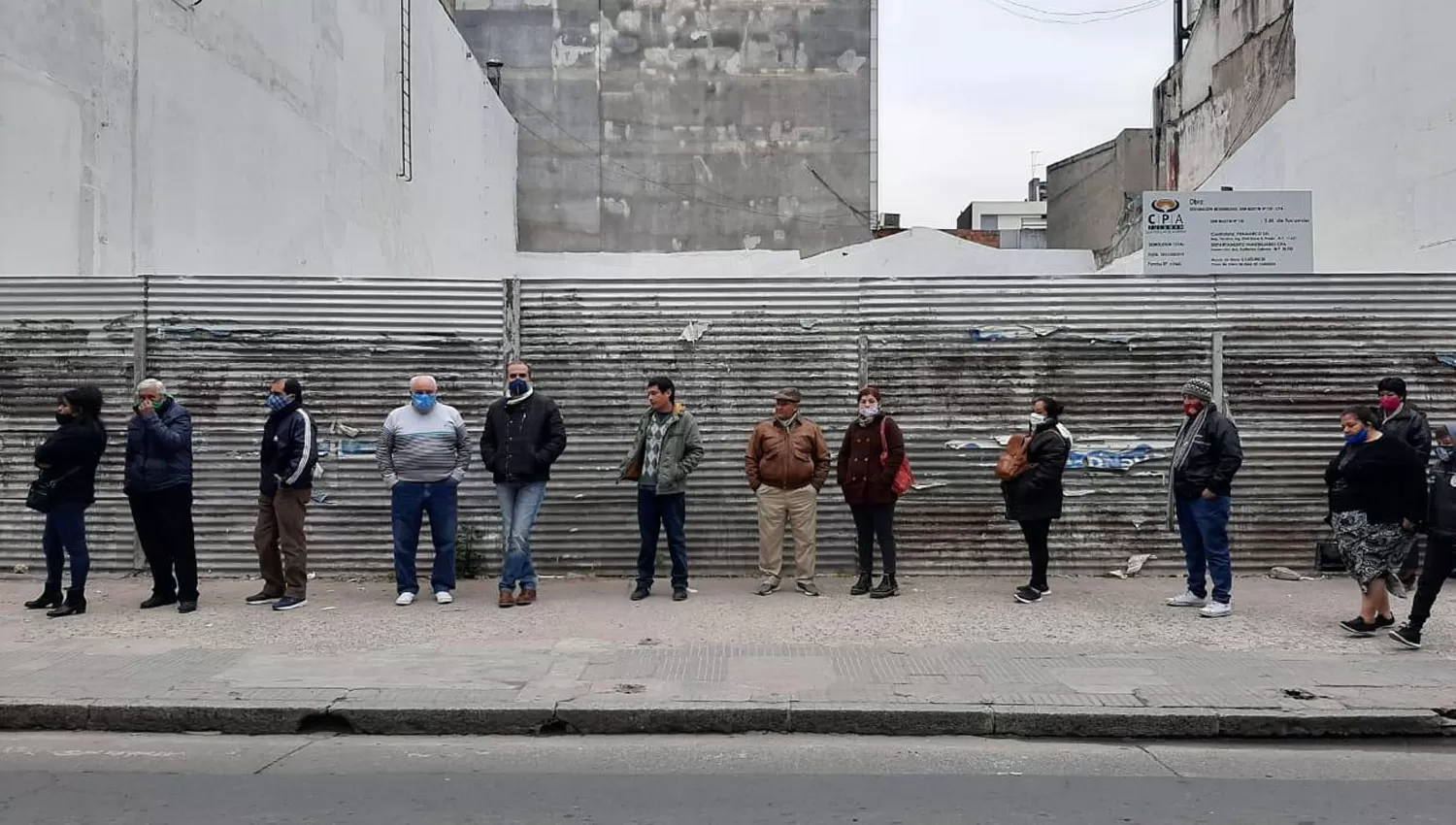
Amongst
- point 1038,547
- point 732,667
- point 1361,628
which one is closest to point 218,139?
point 732,667

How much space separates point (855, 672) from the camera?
22.3 ft

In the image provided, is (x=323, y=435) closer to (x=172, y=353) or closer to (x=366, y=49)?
(x=172, y=353)

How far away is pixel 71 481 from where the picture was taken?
839 centimetres

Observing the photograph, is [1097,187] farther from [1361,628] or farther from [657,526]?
[657,526]

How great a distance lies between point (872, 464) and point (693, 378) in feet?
6.63

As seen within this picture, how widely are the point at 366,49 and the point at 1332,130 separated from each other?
45.1 feet

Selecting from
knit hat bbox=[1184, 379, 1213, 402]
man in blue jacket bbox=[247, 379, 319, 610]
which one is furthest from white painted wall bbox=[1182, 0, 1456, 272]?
man in blue jacket bbox=[247, 379, 319, 610]

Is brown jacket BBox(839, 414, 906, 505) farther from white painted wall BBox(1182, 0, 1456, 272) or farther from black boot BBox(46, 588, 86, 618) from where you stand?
white painted wall BBox(1182, 0, 1456, 272)

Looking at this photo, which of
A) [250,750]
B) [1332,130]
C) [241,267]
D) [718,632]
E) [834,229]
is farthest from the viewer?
[834,229]

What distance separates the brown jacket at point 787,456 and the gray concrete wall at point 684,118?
62.9 feet

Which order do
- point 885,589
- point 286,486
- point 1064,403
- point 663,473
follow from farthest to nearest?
1. point 1064,403
2. point 885,589
3. point 663,473
4. point 286,486

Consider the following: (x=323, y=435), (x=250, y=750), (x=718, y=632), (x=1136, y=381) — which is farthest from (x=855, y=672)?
(x=323, y=435)

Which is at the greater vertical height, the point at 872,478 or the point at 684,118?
the point at 684,118

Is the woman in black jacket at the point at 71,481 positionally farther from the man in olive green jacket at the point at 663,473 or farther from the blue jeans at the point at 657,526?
the blue jeans at the point at 657,526
